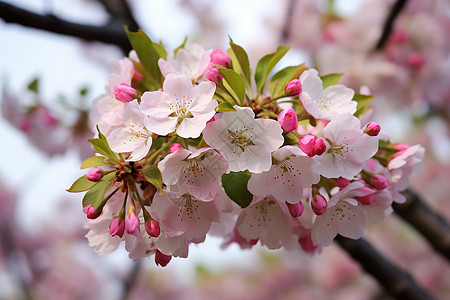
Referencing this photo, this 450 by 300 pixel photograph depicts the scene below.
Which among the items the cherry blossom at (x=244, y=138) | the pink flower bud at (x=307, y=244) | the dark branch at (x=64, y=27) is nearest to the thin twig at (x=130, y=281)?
the dark branch at (x=64, y=27)

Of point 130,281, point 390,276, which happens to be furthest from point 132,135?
point 130,281

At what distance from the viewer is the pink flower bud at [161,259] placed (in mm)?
825

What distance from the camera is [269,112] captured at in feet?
2.74

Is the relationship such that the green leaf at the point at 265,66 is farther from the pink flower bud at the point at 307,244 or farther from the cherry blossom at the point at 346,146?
the pink flower bud at the point at 307,244

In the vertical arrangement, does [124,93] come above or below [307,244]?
above

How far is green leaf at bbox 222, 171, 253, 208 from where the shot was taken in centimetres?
73

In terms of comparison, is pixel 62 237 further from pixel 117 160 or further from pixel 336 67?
pixel 117 160

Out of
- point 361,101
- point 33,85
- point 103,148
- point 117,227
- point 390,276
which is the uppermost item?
point 361,101

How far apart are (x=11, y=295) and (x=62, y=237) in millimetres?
913

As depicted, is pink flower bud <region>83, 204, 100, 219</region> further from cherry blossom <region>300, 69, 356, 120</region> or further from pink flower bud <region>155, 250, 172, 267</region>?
cherry blossom <region>300, 69, 356, 120</region>

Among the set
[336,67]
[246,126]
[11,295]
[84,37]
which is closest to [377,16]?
[336,67]

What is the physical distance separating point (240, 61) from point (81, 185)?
0.40 metres

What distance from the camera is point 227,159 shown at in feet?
2.39

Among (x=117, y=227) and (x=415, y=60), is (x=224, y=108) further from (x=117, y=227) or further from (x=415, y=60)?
(x=415, y=60)
